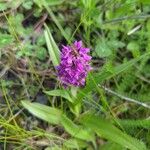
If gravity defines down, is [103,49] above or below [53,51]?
below

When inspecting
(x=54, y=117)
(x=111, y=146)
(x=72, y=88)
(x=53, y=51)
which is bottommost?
(x=111, y=146)

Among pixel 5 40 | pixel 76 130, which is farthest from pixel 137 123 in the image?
pixel 5 40

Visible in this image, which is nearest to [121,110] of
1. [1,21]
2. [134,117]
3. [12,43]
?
[134,117]

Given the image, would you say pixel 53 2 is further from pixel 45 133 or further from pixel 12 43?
pixel 45 133

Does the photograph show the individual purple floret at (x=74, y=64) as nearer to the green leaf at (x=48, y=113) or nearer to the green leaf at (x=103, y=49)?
the green leaf at (x=48, y=113)

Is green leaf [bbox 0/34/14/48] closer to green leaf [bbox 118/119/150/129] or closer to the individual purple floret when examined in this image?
the individual purple floret

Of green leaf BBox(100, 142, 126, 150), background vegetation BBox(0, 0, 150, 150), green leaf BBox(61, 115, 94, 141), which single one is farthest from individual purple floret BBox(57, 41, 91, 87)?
green leaf BBox(100, 142, 126, 150)

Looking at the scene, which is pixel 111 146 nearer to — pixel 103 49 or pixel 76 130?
pixel 76 130
